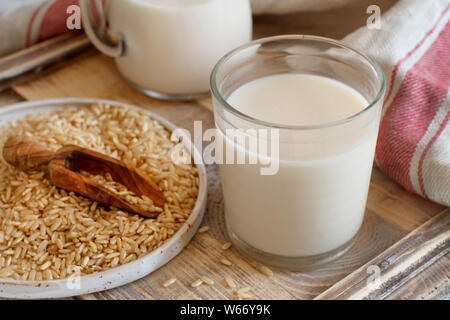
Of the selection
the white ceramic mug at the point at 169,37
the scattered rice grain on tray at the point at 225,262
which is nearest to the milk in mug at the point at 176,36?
the white ceramic mug at the point at 169,37

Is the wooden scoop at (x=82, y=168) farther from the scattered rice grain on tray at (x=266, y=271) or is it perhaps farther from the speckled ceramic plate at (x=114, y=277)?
the scattered rice grain on tray at (x=266, y=271)

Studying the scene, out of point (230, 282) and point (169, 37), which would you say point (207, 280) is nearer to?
point (230, 282)

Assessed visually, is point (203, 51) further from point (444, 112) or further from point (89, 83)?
point (444, 112)

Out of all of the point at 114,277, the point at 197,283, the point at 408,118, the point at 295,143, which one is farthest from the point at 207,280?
the point at 408,118

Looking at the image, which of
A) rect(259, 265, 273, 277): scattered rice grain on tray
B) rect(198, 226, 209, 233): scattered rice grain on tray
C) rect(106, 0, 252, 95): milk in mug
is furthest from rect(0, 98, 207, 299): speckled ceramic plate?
rect(106, 0, 252, 95): milk in mug

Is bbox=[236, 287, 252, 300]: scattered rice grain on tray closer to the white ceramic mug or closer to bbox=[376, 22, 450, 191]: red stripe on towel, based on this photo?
bbox=[376, 22, 450, 191]: red stripe on towel
